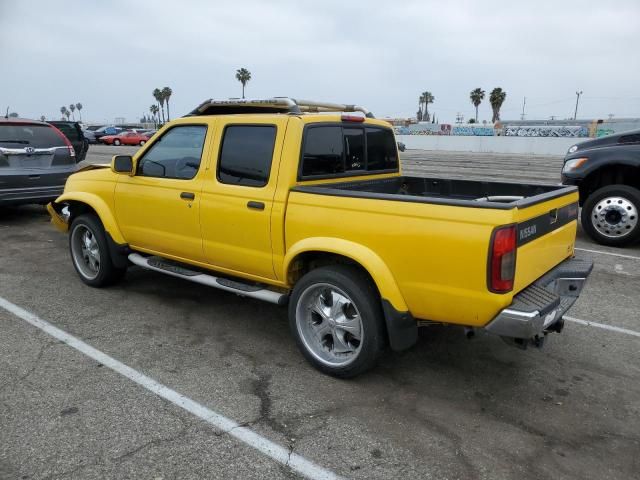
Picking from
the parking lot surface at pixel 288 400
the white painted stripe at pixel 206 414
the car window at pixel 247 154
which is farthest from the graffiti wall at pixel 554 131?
the white painted stripe at pixel 206 414

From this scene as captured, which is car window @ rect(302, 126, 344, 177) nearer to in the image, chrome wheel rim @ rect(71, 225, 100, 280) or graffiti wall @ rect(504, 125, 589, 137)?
chrome wheel rim @ rect(71, 225, 100, 280)

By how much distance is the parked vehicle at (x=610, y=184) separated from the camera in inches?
285

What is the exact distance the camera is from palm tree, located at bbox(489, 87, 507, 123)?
A: 74.1 metres

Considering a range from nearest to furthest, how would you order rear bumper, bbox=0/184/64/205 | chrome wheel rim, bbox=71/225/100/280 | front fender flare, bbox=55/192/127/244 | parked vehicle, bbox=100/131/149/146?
1. front fender flare, bbox=55/192/127/244
2. chrome wheel rim, bbox=71/225/100/280
3. rear bumper, bbox=0/184/64/205
4. parked vehicle, bbox=100/131/149/146

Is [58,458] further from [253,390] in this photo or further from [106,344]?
[106,344]

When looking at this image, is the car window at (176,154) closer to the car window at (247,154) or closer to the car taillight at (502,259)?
the car window at (247,154)

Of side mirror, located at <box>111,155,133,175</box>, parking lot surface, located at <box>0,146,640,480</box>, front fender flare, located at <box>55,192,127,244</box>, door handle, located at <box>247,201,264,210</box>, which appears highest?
side mirror, located at <box>111,155,133,175</box>

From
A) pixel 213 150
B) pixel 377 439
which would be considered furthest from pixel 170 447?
pixel 213 150

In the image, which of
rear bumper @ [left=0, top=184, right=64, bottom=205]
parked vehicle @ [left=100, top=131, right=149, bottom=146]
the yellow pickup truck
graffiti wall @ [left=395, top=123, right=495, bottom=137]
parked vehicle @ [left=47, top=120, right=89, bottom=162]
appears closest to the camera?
the yellow pickup truck

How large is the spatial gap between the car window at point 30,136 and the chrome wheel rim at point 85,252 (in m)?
3.77

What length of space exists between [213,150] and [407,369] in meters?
2.29

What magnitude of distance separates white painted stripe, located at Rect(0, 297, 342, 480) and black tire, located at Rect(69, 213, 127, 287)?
92 centimetres

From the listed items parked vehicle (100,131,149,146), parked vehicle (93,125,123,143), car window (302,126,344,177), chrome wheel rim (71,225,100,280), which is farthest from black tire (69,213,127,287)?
parked vehicle (93,125,123,143)

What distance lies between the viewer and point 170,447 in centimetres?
286
